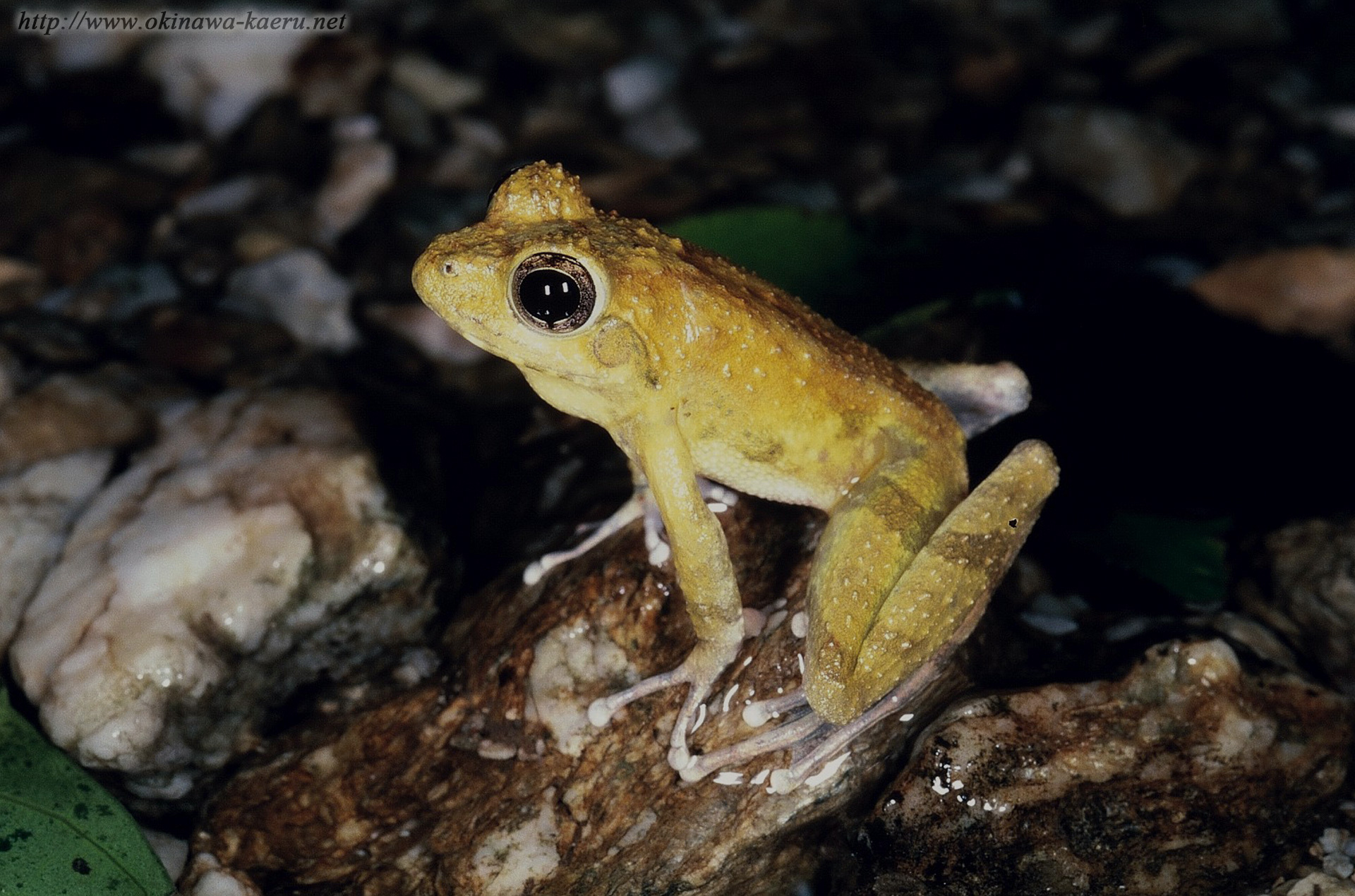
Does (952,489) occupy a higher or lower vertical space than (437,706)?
higher

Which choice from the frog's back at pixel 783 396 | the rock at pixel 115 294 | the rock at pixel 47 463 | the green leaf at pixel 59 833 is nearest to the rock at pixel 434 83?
the rock at pixel 115 294

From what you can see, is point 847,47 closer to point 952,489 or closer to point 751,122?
point 751,122

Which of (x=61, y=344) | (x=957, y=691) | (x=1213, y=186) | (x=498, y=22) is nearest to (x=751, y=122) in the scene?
(x=498, y=22)

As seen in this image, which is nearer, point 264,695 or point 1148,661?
point 1148,661

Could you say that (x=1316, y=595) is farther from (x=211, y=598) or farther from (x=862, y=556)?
(x=211, y=598)

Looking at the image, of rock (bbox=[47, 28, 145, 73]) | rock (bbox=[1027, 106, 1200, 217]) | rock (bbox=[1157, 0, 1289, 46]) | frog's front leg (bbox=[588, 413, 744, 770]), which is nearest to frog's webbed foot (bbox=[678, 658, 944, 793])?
frog's front leg (bbox=[588, 413, 744, 770])

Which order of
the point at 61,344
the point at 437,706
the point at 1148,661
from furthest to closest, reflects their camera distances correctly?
1. the point at 61,344
2. the point at 437,706
3. the point at 1148,661

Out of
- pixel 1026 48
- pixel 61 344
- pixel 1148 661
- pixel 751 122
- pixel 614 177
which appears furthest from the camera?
pixel 1026 48

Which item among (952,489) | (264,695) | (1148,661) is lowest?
(264,695)
